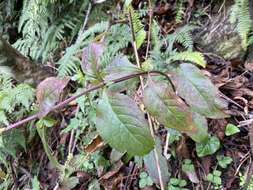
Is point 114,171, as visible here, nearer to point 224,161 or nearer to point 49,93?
point 224,161

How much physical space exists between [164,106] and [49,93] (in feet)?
1.05

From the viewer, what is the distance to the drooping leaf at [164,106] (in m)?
1.18

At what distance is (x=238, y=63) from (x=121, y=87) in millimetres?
1144

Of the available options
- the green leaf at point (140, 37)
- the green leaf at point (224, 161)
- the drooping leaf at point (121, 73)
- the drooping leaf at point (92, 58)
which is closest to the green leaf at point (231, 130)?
the green leaf at point (224, 161)

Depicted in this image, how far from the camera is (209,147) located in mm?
1975

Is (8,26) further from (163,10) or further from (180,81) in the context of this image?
(180,81)

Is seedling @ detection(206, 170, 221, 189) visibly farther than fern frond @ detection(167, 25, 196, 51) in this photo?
No

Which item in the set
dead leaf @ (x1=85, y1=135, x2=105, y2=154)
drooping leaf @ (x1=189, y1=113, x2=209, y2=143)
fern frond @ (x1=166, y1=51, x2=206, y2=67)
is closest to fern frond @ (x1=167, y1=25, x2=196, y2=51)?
fern frond @ (x1=166, y1=51, x2=206, y2=67)

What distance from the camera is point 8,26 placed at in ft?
11.2

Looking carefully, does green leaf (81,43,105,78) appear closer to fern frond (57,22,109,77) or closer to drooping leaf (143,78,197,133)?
drooping leaf (143,78,197,133)

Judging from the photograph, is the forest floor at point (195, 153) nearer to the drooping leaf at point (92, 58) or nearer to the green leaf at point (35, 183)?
the green leaf at point (35, 183)

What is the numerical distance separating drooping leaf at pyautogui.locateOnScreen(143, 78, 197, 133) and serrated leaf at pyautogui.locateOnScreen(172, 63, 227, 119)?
0.27 feet

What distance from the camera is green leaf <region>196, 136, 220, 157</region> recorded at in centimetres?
196

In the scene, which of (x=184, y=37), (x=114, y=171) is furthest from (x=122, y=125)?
(x=184, y=37)
